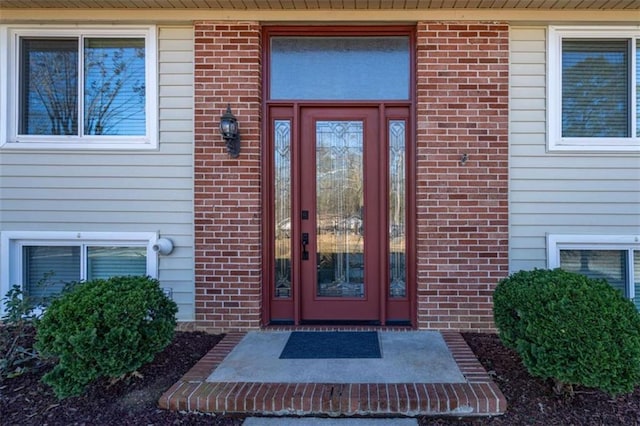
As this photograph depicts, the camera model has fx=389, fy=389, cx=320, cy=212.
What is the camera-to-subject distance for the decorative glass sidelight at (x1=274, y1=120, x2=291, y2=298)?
4020 millimetres

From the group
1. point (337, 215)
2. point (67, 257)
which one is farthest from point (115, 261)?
point (337, 215)

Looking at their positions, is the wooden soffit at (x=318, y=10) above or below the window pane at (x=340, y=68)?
above

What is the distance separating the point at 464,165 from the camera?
381 cm

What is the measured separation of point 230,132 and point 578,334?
3.20 m

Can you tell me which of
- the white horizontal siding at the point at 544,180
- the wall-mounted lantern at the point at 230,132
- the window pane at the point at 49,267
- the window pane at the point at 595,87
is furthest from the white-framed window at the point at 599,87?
the window pane at the point at 49,267

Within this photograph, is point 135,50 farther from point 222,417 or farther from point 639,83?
point 639,83

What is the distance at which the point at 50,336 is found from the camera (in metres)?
2.75

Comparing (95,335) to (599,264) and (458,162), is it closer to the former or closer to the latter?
(458,162)

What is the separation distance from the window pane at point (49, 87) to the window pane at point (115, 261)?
51.5 inches

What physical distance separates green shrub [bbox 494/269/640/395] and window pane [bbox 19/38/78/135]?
460 centimetres

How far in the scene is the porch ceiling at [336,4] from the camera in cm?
364

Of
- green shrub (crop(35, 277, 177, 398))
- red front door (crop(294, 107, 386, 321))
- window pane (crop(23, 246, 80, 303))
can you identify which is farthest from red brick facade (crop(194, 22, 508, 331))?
window pane (crop(23, 246, 80, 303))

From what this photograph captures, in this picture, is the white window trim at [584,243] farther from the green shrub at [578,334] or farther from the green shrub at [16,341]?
the green shrub at [16,341]

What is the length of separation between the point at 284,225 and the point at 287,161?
2.17 ft
